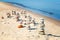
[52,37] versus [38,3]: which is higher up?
[38,3]

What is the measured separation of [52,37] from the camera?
9938 millimetres

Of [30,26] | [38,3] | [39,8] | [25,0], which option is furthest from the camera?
[25,0]

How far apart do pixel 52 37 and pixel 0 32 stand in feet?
7.25

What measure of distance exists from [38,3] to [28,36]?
12255mm

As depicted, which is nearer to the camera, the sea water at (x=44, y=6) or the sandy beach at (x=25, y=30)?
the sandy beach at (x=25, y=30)

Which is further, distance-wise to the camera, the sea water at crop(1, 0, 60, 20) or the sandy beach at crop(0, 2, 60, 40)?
the sea water at crop(1, 0, 60, 20)

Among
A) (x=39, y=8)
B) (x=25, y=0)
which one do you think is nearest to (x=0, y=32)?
(x=39, y=8)

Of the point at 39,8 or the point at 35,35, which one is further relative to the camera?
the point at 39,8

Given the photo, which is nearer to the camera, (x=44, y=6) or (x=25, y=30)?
(x=25, y=30)

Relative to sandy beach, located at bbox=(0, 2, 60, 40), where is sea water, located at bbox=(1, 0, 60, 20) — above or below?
above

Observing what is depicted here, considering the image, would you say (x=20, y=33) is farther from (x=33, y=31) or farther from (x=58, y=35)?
(x=58, y=35)

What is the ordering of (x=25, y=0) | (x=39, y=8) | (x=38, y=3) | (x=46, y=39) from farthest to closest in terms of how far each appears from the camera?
(x=25, y=0)
(x=38, y=3)
(x=39, y=8)
(x=46, y=39)

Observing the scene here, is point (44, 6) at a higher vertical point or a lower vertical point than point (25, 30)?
higher

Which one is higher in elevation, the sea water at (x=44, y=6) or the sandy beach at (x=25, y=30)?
the sea water at (x=44, y=6)
